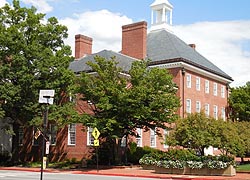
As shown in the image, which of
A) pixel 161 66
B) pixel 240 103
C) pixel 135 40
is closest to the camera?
pixel 161 66

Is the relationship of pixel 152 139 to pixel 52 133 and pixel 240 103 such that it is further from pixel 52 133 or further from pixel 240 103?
pixel 240 103

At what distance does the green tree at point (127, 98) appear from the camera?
3142 centimetres

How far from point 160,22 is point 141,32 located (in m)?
7.27

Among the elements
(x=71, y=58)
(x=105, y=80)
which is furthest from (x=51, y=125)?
(x=105, y=80)

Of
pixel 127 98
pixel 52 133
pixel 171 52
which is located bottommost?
pixel 52 133

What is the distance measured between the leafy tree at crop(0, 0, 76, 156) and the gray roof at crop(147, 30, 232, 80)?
12.2 m

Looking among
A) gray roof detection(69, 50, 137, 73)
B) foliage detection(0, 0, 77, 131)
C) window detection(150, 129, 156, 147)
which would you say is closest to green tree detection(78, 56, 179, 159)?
foliage detection(0, 0, 77, 131)

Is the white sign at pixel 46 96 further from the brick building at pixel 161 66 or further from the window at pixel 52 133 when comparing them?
the window at pixel 52 133

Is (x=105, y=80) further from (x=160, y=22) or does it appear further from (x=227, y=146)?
(x=160, y=22)

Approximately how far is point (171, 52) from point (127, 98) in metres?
16.0

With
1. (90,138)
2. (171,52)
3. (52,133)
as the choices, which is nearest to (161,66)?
(171,52)

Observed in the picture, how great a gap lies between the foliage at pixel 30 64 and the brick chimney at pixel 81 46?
13389 millimetres

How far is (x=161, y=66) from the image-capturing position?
44.6 m

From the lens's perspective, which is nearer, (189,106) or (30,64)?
(30,64)
